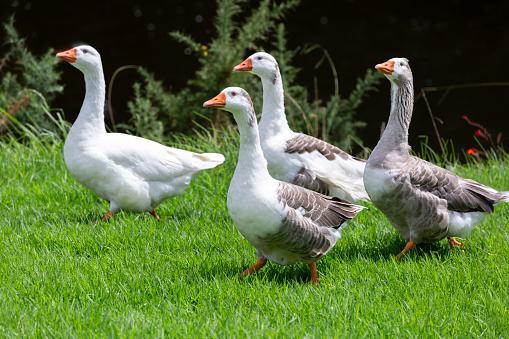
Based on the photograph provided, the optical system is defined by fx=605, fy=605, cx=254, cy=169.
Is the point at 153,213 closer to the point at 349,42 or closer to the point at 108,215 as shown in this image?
the point at 108,215

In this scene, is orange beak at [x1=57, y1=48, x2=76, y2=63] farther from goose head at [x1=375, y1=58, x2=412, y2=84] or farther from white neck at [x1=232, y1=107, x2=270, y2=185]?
goose head at [x1=375, y1=58, x2=412, y2=84]

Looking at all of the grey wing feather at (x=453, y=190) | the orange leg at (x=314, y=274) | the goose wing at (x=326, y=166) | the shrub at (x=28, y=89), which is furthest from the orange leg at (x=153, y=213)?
the shrub at (x=28, y=89)

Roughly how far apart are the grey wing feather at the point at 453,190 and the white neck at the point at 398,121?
17 cm

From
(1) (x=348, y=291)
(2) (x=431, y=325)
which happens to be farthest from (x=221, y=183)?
(2) (x=431, y=325)

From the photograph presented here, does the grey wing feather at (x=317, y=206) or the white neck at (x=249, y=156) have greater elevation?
the white neck at (x=249, y=156)

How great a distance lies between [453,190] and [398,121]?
635mm

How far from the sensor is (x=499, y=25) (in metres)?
13.6

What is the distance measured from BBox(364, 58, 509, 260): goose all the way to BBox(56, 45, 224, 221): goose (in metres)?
1.71

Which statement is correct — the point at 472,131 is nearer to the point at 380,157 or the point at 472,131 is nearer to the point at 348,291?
the point at 380,157

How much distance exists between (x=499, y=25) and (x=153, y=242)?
1170 cm

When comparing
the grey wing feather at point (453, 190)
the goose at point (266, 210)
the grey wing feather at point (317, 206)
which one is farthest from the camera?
the grey wing feather at point (453, 190)

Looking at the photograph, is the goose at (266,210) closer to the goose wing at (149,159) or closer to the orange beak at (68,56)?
the goose wing at (149,159)

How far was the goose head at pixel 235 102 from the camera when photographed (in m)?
3.63

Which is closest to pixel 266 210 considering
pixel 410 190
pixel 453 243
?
pixel 410 190
